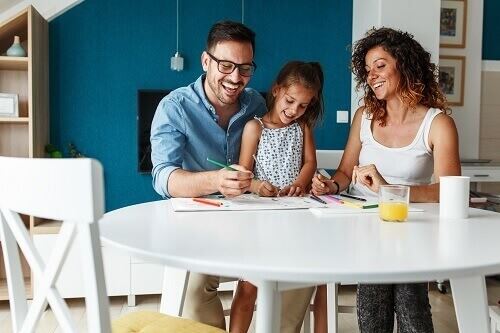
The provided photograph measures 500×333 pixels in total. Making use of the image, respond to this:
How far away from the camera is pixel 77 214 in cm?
78

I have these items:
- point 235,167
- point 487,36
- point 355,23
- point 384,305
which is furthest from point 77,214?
point 487,36

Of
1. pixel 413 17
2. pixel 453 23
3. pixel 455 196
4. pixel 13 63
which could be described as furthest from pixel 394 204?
pixel 453 23

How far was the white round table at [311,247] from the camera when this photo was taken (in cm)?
83

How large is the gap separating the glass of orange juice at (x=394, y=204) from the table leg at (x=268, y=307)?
1.35ft

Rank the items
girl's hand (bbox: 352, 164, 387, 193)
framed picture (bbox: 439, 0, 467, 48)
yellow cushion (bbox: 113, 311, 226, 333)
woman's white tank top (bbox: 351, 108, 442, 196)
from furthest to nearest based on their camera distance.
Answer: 1. framed picture (bbox: 439, 0, 467, 48)
2. woman's white tank top (bbox: 351, 108, 442, 196)
3. girl's hand (bbox: 352, 164, 387, 193)
4. yellow cushion (bbox: 113, 311, 226, 333)

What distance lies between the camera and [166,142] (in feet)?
6.14

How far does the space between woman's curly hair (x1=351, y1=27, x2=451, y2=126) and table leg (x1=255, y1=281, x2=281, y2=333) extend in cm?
109

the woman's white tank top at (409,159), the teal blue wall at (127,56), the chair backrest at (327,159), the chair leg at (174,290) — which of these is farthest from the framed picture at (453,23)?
the chair leg at (174,290)

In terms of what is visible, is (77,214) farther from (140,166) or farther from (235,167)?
(140,166)

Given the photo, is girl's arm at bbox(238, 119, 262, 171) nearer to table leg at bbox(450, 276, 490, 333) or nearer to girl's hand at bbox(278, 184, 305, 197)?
girl's hand at bbox(278, 184, 305, 197)

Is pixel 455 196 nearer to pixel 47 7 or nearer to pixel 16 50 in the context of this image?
pixel 16 50

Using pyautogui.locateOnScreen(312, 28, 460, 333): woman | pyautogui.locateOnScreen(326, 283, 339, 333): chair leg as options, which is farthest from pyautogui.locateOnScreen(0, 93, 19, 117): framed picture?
pyautogui.locateOnScreen(326, 283, 339, 333): chair leg

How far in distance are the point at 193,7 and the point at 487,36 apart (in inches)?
99.0

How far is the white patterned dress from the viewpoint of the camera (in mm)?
2100
